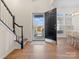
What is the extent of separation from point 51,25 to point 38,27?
213 cm

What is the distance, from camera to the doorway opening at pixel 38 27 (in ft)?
41.8

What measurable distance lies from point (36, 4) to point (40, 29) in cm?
213

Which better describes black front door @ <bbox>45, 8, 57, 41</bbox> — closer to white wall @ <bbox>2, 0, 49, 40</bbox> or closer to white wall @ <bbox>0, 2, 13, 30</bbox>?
white wall @ <bbox>2, 0, 49, 40</bbox>

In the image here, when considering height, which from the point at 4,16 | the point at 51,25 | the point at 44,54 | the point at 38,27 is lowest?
the point at 44,54

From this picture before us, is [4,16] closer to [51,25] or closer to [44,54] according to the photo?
[44,54]

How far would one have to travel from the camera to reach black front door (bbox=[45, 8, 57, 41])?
10.5 m

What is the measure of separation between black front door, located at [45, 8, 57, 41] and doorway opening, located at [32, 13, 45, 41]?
870mm

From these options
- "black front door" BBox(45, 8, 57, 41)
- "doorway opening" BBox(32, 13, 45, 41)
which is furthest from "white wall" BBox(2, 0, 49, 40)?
"black front door" BBox(45, 8, 57, 41)

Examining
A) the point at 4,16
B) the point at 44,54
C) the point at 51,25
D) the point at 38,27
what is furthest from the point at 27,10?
the point at 44,54

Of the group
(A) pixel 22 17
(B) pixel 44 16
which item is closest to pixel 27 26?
(A) pixel 22 17

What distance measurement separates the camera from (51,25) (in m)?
11.1

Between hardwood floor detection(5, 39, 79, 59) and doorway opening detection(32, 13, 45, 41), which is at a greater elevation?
doorway opening detection(32, 13, 45, 41)

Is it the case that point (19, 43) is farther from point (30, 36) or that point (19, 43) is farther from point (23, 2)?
point (23, 2)

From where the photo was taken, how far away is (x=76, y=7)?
1384 cm
